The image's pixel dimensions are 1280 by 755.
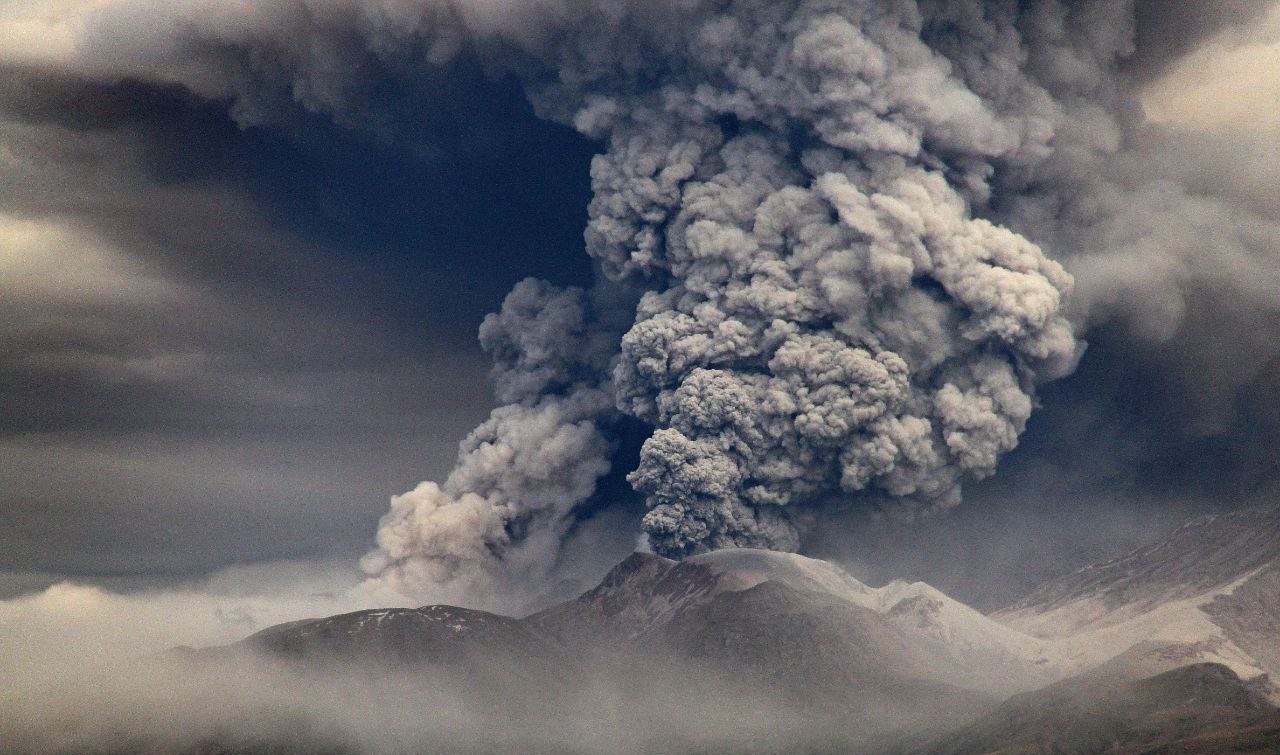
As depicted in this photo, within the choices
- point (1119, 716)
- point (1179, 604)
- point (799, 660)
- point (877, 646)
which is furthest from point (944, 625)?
point (1179, 604)

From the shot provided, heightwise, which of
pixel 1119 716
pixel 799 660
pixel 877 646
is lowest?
pixel 1119 716

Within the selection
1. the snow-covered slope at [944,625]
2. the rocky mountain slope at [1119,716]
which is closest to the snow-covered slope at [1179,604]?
the snow-covered slope at [944,625]

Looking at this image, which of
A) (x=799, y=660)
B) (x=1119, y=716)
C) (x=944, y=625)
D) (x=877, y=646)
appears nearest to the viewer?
(x=1119, y=716)

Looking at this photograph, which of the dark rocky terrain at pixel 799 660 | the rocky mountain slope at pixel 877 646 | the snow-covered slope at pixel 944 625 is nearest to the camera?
the rocky mountain slope at pixel 877 646

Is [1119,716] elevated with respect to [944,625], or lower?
lower

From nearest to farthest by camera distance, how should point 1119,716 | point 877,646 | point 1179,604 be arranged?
point 1119,716
point 1179,604
point 877,646

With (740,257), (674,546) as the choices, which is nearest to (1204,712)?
(674,546)

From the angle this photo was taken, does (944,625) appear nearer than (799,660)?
Yes

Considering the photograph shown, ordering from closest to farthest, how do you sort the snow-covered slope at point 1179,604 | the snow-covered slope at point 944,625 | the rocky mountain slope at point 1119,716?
the rocky mountain slope at point 1119,716 < the snow-covered slope at point 1179,604 < the snow-covered slope at point 944,625

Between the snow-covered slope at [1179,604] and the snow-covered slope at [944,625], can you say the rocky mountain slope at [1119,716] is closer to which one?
the snow-covered slope at [1179,604]

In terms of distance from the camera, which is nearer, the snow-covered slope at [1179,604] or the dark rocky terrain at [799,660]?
the dark rocky terrain at [799,660]

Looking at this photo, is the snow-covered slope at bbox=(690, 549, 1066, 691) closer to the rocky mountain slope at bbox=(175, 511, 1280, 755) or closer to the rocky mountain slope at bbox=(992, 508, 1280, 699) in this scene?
the rocky mountain slope at bbox=(175, 511, 1280, 755)

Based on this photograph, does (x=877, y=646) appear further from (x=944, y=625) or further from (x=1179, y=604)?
(x=1179, y=604)
